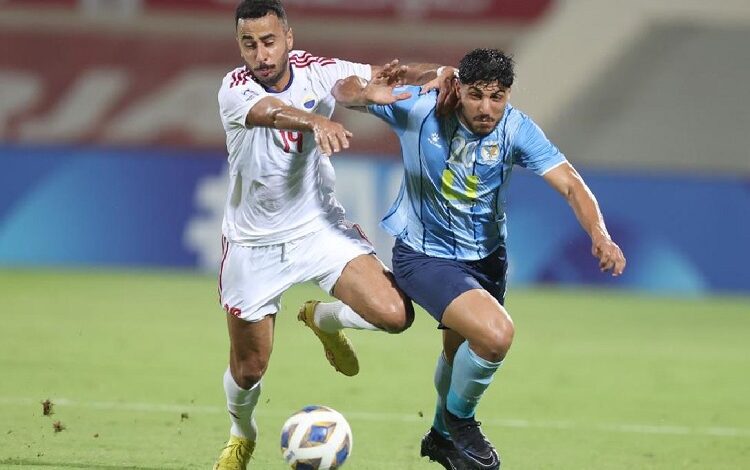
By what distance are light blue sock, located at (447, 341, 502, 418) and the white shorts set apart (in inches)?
28.4

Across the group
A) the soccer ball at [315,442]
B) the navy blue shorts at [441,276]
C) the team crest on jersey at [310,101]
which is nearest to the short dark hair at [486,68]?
the team crest on jersey at [310,101]

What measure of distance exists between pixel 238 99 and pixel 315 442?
4.87 feet

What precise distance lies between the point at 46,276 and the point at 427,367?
6.05m

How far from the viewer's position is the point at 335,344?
6.62 m

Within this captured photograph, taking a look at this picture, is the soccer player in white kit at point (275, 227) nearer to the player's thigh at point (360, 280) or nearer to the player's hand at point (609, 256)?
the player's thigh at point (360, 280)

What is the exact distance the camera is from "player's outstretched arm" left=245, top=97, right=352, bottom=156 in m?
5.17

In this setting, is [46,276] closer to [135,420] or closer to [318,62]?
[135,420]

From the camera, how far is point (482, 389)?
577 centimetres

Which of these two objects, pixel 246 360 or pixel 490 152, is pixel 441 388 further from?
pixel 490 152

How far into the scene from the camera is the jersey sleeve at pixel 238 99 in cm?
583

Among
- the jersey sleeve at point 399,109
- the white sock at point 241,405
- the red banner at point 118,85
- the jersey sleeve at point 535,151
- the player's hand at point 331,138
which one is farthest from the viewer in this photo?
the red banner at point 118,85

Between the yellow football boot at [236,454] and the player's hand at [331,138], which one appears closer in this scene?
the player's hand at [331,138]

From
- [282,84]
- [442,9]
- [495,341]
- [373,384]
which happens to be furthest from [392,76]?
[442,9]

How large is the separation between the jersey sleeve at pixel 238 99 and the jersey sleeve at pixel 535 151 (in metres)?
1.11
